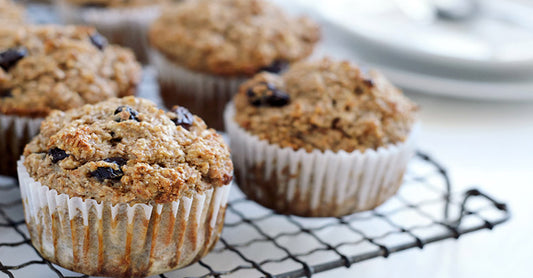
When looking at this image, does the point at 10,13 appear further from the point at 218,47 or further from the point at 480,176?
the point at 480,176

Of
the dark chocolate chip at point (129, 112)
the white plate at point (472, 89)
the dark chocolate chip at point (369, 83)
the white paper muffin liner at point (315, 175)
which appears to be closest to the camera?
the dark chocolate chip at point (129, 112)

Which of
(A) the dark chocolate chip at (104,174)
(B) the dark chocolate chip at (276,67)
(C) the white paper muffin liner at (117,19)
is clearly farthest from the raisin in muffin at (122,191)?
(C) the white paper muffin liner at (117,19)

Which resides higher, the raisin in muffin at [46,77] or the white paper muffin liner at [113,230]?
the raisin in muffin at [46,77]

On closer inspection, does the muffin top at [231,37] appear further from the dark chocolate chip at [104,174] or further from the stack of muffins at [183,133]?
the dark chocolate chip at [104,174]

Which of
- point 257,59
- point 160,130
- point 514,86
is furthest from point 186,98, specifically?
point 514,86

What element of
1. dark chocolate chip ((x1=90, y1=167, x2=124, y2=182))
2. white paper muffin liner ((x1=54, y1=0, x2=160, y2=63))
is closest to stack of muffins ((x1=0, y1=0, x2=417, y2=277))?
dark chocolate chip ((x1=90, y1=167, x2=124, y2=182))

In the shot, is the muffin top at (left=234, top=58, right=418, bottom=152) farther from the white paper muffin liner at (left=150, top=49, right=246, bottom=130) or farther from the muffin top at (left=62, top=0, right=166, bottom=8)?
the muffin top at (left=62, top=0, right=166, bottom=8)

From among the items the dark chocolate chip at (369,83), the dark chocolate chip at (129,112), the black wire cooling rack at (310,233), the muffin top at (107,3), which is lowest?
the black wire cooling rack at (310,233)
